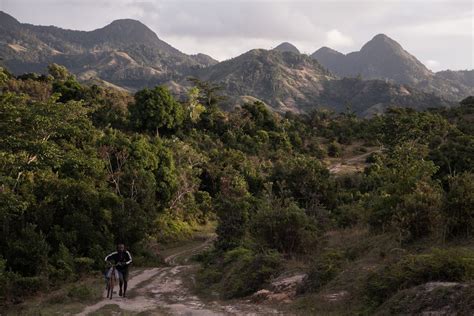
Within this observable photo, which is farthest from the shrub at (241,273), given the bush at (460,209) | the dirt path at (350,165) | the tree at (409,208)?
the dirt path at (350,165)

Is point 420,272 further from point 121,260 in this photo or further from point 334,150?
point 334,150

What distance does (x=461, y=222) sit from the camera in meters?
11.6

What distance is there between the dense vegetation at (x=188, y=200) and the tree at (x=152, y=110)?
0.13 metres

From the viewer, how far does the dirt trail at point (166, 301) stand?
1152cm

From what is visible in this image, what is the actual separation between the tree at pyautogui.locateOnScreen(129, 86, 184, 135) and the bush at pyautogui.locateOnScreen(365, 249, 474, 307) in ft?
120

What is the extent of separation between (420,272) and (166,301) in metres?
8.34

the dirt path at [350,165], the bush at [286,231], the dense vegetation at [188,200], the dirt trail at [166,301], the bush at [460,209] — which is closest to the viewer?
the bush at [460,209]

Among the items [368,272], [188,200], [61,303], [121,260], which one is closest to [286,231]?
[368,272]

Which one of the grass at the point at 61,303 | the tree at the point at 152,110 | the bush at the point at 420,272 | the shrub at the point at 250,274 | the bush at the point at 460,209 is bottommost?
the grass at the point at 61,303

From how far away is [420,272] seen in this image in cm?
912

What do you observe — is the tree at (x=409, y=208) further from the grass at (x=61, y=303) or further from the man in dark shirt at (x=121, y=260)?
the grass at (x=61, y=303)

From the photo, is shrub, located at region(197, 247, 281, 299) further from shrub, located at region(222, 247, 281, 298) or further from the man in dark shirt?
the man in dark shirt

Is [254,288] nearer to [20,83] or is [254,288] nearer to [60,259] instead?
[60,259]

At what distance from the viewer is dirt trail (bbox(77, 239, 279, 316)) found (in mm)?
11516
